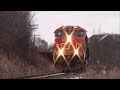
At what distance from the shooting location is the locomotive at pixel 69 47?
883 inches

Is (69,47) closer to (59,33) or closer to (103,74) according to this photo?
(59,33)

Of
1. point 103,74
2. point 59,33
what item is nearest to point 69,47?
point 59,33

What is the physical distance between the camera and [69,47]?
73.8ft

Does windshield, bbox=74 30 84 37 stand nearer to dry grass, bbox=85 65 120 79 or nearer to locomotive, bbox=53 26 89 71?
locomotive, bbox=53 26 89 71

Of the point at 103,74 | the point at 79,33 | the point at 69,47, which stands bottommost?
the point at 103,74

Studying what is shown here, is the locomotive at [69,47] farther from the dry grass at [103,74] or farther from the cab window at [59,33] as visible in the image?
the dry grass at [103,74]

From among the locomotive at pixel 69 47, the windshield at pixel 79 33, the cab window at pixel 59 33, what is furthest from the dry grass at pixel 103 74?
the cab window at pixel 59 33

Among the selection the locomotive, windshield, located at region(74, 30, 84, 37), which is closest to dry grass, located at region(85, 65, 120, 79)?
the locomotive

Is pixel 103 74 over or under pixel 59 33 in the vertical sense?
under

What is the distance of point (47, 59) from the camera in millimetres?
28641

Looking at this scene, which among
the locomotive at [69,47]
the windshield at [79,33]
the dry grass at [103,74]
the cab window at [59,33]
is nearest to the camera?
the dry grass at [103,74]
